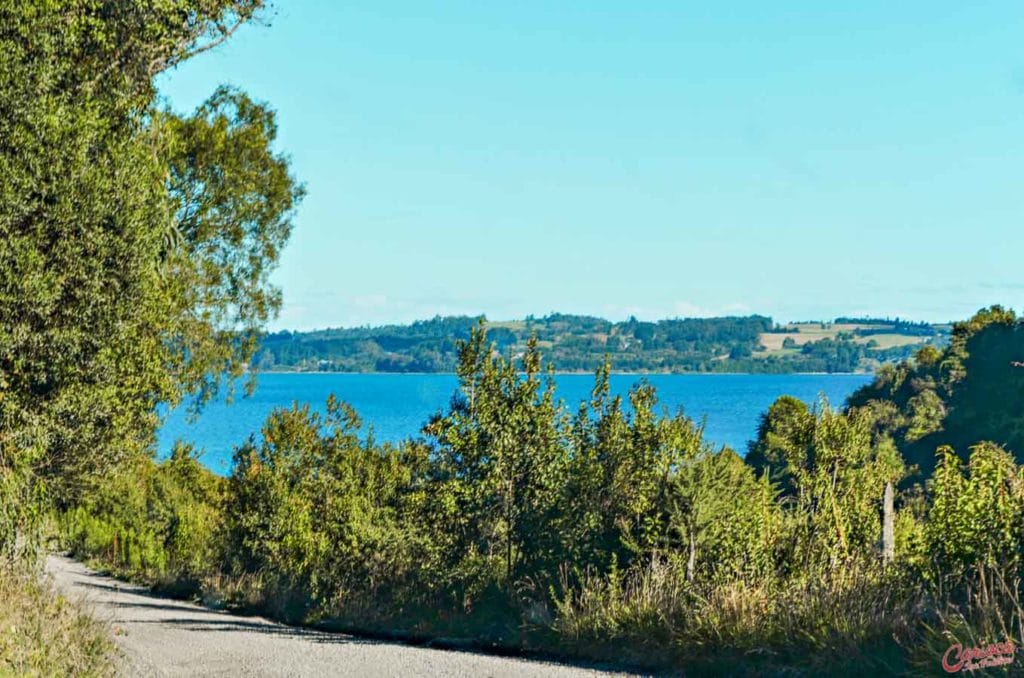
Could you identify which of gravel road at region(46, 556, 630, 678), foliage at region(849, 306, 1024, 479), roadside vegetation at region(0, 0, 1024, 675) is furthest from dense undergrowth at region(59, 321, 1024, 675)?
foliage at region(849, 306, 1024, 479)

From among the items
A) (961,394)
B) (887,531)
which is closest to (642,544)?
(887,531)

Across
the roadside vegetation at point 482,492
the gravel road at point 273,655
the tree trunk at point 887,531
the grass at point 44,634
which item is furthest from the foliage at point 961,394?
the grass at point 44,634

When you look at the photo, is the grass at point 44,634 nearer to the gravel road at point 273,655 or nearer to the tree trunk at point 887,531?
the gravel road at point 273,655

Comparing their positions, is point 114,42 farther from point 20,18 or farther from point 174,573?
point 174,573

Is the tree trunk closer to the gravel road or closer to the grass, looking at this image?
the gravel road

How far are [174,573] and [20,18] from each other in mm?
19787

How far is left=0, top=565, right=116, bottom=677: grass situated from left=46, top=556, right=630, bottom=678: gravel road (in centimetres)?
71

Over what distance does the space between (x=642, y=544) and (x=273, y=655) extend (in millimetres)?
5059

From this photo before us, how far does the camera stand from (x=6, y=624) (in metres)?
11.8

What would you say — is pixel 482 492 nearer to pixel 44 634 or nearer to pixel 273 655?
pixel 273 655

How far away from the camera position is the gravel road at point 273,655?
13367mm

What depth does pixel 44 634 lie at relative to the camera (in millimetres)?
12383

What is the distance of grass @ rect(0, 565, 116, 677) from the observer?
Result: 1155 centimetres

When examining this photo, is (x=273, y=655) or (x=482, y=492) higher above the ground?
(x=482, y=492)
